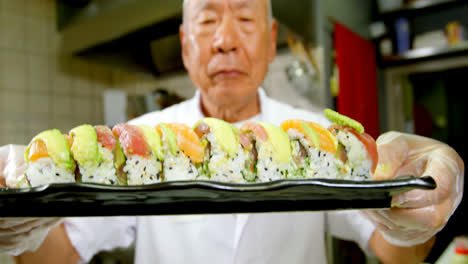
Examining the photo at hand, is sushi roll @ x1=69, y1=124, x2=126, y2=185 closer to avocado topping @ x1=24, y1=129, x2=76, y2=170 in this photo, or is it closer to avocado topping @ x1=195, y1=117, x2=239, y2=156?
avocado topping @ x1=24, y1=129, x2=76, y2=170

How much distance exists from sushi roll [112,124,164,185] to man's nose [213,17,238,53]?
316 millimetres

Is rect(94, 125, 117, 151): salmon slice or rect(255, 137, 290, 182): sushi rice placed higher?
rect(94, 125, 117, 151): salmon slice

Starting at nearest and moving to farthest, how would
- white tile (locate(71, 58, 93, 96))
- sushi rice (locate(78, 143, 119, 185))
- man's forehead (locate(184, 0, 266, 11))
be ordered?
sushi rice (locate(78, 143, 119, 185)) < man's forehead (locate(184, 0, 266, 11)) < white tile (locate(71, 58, 93, 96))

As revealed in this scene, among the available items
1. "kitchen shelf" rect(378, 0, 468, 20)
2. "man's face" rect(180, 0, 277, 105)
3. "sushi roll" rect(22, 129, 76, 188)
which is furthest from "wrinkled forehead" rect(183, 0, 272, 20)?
"kitchen shelf" rect(378, 0, 468, 20)

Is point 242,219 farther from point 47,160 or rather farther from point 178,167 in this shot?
point 47,160

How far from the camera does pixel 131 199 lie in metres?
0.42

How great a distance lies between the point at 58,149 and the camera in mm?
477

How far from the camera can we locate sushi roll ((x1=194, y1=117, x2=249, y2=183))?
0.51 m

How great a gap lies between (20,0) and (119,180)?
3.05 meters

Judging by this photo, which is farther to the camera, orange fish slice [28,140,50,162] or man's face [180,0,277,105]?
man's face [180,0,277,105]

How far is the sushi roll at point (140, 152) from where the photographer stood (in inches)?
20.1

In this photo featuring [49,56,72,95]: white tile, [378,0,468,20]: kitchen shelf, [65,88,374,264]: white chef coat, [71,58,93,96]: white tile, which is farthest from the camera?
[71,58,93,96]: white tile

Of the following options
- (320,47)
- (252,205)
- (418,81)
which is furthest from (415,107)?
(252,205)

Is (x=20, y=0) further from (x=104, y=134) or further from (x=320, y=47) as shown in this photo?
(x=104, y=134)
